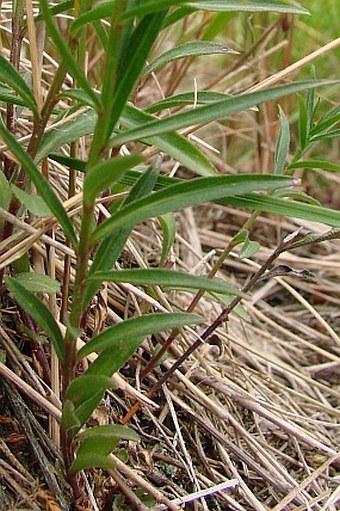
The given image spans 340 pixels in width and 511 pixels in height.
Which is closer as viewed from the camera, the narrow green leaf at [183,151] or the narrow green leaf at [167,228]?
the narrow green leaf at [183,151]

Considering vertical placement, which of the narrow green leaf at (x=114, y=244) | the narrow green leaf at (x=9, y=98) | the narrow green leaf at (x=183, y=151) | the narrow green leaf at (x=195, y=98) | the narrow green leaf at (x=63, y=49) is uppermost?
the narrow green leaf at (x=63, y=49)

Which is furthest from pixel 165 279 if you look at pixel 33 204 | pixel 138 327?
pixel 33 204

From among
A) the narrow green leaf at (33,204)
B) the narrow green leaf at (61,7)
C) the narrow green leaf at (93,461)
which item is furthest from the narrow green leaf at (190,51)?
the narrow green leaf at (93,461)

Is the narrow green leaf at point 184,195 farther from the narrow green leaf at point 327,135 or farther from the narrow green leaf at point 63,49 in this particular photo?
the narrow green leaf at point 327,135

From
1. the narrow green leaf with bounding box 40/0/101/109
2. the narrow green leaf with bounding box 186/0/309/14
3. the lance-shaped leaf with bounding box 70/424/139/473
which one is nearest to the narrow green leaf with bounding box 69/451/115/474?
the lance-shaped leaf with bounding box 70/424/139/473

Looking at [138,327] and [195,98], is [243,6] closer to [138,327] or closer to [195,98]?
[195,98]

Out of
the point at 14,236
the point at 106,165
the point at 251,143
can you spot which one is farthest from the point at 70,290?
the point at 251,143

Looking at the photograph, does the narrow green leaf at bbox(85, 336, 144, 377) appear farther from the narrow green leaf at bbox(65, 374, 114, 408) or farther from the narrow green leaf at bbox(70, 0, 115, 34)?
the narrow green leaf at bbox(70, 0, 115, 34)
